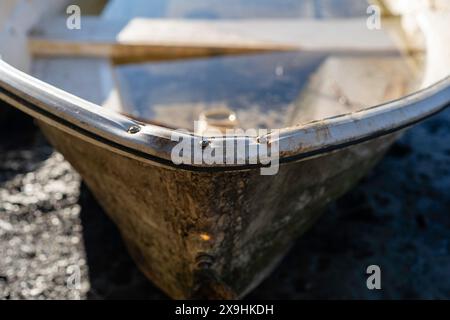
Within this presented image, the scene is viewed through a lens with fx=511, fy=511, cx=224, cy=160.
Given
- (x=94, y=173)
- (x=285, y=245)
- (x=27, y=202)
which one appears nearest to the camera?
(x=94, y=173)

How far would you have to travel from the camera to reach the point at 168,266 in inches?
86.0

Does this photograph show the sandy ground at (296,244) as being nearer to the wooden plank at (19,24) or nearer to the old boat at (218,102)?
the old boat at (218,102)

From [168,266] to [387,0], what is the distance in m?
2.92

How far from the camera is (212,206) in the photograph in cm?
165

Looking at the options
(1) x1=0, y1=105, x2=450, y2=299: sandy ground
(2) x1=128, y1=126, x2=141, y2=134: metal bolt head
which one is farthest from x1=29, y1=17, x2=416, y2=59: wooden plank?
(2) x1=128, y1=126, x2=141, y2=134: metal bolt head

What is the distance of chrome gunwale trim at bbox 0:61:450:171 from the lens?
146cm

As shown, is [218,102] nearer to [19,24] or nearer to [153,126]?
[19,24]

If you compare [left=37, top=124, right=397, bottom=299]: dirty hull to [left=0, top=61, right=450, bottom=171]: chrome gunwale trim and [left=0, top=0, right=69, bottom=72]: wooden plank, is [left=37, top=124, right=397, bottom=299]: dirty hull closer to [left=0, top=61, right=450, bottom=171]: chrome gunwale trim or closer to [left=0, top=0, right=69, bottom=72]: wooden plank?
[left=0, top=61, right=450, bottom=171]: chrome gunwale trim

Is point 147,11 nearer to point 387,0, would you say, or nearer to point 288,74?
point 288,74

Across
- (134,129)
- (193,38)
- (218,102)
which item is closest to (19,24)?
(193,38)

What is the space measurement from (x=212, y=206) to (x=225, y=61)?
1959 mm

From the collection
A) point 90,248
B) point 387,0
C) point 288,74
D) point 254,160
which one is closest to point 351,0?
point 387,0

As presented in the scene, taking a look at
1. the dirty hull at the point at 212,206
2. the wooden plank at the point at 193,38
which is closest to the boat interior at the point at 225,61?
the wooden plank at the point at 193,38

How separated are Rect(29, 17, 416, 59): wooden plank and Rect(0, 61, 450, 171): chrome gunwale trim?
5.44 feet
